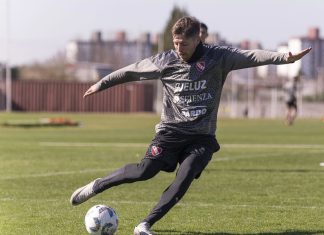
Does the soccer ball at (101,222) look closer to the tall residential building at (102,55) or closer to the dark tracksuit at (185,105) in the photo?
the dark tracksuit at (185,105)

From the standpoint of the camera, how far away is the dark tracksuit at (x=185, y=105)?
8695 mm

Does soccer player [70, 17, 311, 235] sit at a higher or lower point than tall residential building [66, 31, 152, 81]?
higher

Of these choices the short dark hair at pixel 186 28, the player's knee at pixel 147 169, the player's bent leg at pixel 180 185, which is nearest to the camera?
the short dark hair at pixel 186 28

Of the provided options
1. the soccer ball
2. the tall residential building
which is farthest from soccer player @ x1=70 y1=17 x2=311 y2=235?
the tall residential building

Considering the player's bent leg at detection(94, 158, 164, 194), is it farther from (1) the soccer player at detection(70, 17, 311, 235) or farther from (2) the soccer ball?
(2) the soccer ball

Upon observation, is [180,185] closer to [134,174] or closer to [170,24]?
[134,174]

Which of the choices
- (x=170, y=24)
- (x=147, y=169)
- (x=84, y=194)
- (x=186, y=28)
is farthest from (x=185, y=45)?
(x=170, y=24)

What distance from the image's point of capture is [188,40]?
8.41 metres

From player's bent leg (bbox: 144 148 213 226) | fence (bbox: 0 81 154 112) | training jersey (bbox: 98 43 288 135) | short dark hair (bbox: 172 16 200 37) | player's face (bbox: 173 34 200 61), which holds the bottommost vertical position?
fence (bbox: 0 81 154 112)

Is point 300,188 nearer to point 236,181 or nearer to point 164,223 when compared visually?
point 236,181

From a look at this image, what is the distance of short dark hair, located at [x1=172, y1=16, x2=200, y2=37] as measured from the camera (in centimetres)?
837

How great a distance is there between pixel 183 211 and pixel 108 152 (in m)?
11.9

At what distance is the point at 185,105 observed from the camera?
8.75 meters

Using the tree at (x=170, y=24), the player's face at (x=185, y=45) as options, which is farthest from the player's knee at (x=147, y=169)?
the tree at (x=170, y=24)
